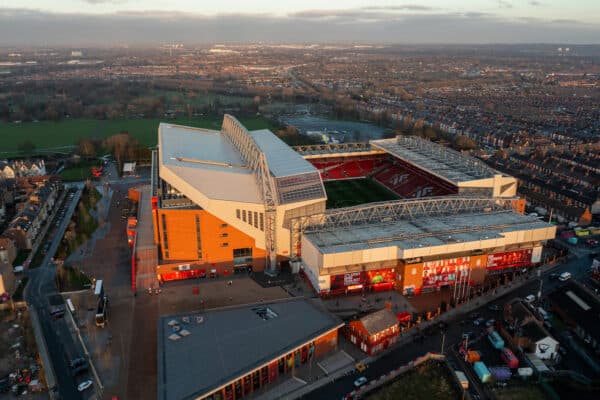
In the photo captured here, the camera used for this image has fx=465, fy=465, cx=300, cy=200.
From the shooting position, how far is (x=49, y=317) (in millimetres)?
23797

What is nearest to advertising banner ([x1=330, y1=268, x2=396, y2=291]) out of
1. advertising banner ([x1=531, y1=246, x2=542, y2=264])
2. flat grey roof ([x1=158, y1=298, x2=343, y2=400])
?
flat grey roof ([x1=158, y1=298, x2=343, y2=400])

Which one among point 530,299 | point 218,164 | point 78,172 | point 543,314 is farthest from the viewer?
point 78,172

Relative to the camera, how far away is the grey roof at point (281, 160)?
3077cm

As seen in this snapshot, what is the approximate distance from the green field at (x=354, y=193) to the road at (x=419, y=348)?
17168 millimetres

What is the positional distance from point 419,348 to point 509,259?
35.7 feet

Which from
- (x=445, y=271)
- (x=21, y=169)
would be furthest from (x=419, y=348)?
(x=21, y=169)

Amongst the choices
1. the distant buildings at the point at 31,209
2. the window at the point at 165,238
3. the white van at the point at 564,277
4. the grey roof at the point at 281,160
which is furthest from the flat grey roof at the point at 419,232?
the distant buildings at the point at 31,209

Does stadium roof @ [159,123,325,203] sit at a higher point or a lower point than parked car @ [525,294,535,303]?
higher

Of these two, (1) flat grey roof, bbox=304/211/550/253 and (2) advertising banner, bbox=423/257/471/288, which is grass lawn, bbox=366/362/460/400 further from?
(1) flat grey roof, bbox=304/211/550/253

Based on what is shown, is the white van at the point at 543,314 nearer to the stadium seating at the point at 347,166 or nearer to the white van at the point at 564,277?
the white van at the point at 564,277

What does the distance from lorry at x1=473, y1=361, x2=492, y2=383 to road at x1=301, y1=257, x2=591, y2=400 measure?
180 centimetres

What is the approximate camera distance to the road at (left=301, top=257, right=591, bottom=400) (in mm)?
18734

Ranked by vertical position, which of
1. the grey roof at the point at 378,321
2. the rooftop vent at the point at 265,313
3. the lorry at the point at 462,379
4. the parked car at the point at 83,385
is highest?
the rooftop vent at the point at 265,313

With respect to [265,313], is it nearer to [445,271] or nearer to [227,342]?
[227,342]
